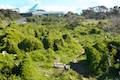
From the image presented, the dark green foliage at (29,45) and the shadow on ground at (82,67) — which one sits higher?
the dark green foliage at (29,45)

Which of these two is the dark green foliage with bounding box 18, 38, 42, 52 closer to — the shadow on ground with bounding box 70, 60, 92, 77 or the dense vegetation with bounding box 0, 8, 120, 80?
the dense vegetation with bounding box 0, 8, 120, 80

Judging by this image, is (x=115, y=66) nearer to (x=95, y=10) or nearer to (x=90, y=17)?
(x=90, y=17)

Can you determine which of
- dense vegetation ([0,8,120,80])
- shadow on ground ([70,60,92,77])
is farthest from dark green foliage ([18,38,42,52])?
shadow on ground ([70,60,92,77])

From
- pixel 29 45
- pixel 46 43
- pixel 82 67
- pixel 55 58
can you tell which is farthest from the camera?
pixel 46 43

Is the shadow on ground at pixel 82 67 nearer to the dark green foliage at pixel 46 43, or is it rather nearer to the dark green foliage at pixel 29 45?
the dark green foliage at pixel 29 45

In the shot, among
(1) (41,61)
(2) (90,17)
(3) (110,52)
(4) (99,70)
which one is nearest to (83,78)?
(4) (99,70)

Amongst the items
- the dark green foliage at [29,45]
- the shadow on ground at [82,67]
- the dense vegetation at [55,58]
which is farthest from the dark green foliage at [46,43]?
the shadow on ground at [82,67]

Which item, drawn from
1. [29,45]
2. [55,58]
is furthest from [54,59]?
[29,45]

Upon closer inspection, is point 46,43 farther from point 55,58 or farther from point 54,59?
point 54,59
